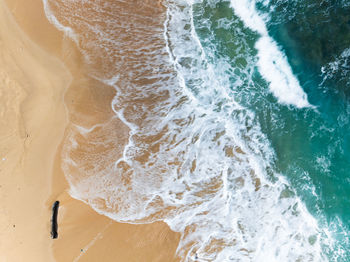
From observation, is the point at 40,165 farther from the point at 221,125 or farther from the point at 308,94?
the point at 308,94

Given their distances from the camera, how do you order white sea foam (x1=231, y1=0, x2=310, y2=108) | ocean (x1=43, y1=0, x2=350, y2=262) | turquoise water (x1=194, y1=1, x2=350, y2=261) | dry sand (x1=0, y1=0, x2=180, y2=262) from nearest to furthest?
dry sand (x1=0, y1=0, x2=180, y2=262), ocean (x1=43, y1=0, x2=350, y2=262), turquoise water (x1=194, y1=1, x2=350, y2=261), white sea foam (x1=231, y1=0, x2=310, y2=108)

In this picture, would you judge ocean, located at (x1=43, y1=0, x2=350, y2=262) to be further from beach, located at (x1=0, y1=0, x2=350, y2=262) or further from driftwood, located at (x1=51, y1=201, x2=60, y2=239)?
driftwood, located at (x1=51, y1=201, x2=60, y2=239)

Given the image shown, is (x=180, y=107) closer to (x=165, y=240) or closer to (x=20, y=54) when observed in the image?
(x=165, y=240)

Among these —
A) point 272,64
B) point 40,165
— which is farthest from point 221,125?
point 40,165

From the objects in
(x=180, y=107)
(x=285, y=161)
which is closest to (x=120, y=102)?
(x=180, y=107)

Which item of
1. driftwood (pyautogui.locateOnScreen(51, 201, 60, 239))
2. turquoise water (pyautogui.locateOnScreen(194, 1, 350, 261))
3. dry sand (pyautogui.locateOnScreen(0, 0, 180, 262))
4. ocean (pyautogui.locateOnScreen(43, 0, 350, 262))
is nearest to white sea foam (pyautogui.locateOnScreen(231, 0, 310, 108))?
ocean (pyautogui.locateOnScreen(43, 0, 350, 262))
